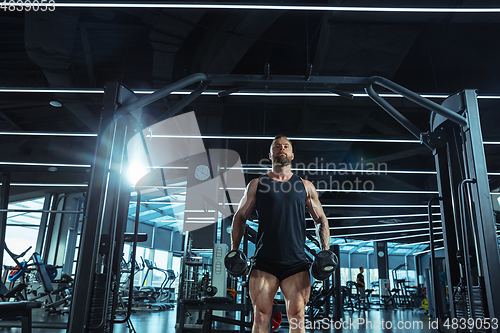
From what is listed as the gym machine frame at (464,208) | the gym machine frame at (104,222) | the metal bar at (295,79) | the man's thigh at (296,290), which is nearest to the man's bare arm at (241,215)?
the man's thigh at (296,290)

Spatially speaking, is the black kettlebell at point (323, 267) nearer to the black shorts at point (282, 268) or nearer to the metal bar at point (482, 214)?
the black shorts at point (282, 268)

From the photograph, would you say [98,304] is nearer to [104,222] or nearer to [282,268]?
[104,222]

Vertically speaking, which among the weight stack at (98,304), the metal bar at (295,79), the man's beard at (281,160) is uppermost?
the metal bar at (295,79)

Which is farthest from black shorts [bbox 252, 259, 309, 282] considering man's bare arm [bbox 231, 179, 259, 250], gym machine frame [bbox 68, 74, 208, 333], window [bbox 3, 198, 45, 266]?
window [bbox 3, 198, 45, 266]

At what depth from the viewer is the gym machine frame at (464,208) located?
266 centimetres

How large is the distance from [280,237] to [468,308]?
1.72 metres

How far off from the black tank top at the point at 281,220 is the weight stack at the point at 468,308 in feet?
4.71

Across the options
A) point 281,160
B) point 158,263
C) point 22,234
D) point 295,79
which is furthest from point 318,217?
point 158,263

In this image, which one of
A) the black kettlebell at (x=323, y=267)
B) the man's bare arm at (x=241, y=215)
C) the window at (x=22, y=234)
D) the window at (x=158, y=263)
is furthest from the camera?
the window at (x=158, y=263)

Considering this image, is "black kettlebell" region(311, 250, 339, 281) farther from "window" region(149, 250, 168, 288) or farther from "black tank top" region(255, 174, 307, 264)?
"window" region(149, 250, 168, 288)

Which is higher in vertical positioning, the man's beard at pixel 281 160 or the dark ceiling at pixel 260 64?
the dark ceiling at pixel 260 64

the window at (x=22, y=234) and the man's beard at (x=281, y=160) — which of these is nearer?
the man's beard at (x=281, y=160)

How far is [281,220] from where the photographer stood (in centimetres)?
231

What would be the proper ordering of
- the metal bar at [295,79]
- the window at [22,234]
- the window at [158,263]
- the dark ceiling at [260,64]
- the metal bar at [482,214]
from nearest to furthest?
the metal bar at [482,214]
the metal bar at [295,79]
the dark ceiling at [260,64]
the window at [22,234]
the window at [158,263]
